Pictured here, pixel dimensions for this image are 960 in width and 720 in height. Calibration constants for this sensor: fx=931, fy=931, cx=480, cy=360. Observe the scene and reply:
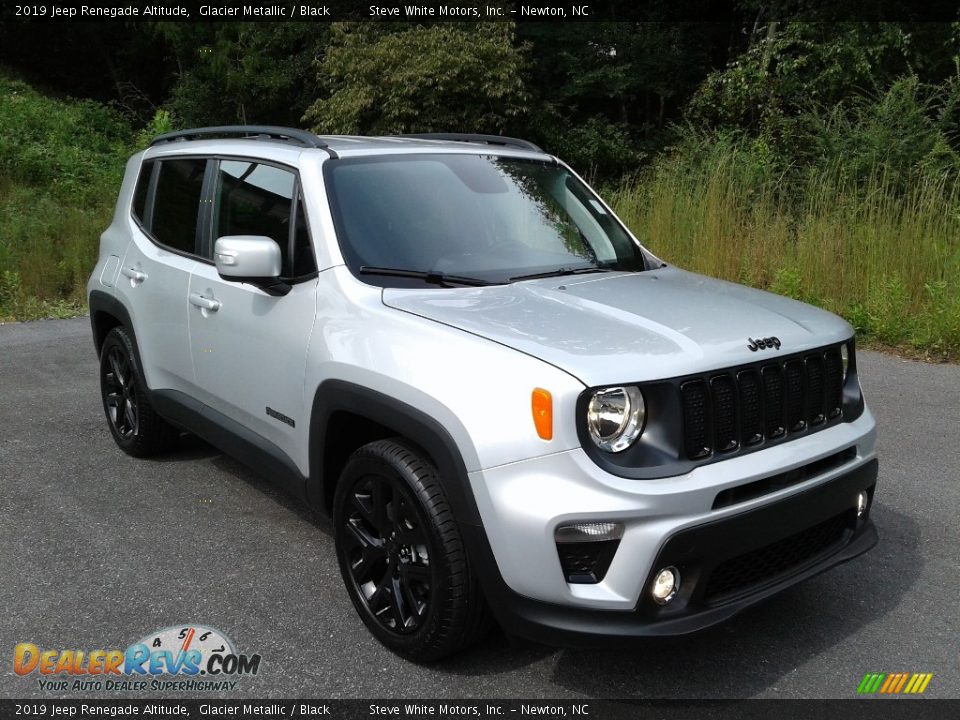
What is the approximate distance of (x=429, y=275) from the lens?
3.59 metres

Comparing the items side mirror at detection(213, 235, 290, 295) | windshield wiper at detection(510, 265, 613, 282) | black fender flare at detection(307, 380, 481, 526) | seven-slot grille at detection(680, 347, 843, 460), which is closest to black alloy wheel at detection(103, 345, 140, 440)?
side mirror at detection(213, 235, 290, 295)

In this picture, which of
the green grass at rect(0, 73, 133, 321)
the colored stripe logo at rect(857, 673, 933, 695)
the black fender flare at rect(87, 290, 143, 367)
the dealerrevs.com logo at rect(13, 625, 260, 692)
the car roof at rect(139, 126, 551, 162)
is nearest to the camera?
the colored stripe logo at rect(857, 673, 933, 695)

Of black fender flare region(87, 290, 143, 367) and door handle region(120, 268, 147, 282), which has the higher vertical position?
door handle region(120, 268, 147, 282)

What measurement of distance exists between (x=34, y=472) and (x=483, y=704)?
3.36 m

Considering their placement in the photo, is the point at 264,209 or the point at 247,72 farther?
the point at 247,72

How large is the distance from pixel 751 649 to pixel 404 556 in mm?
1265

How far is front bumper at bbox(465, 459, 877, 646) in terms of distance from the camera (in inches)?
106

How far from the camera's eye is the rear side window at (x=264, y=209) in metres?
3.78

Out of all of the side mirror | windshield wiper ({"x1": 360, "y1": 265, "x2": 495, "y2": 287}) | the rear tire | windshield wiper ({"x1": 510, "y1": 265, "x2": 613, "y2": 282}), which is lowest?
the rear tire

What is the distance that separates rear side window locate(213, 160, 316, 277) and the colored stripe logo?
247 cm

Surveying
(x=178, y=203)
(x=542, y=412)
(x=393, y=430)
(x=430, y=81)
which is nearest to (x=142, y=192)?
(x=178, y=203)

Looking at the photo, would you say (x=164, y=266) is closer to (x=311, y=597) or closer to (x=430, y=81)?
(x=311, y=597)

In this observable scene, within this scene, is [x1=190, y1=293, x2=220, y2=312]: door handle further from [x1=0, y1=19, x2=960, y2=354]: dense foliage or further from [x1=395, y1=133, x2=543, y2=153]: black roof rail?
[x1=0, y1=19, x2=960, y2=354]: dense foliage

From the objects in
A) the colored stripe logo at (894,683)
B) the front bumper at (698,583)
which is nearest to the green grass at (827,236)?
the colored stripe logo at (894,683)
